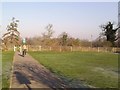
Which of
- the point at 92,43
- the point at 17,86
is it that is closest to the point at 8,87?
the point at 17,86

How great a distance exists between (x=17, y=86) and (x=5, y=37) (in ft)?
230

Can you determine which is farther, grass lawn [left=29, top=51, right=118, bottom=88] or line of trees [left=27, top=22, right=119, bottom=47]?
line of trees [left=27, top=22, right=119, bottom=47]

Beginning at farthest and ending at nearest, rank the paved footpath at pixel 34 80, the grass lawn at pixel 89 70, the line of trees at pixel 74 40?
the line of trees at pixel 74 40, the grass lawn at pixel 89 70, the paved footpath at pixel 34 80

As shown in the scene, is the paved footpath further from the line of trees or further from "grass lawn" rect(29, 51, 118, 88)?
the line of trees

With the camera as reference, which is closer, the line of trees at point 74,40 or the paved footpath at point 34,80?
the paved footpath at point 34,80

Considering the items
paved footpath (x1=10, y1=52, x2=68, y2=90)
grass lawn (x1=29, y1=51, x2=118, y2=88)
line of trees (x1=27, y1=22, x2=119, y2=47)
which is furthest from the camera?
line of trees (x1=27, y1=22, x2=119, y2=47)

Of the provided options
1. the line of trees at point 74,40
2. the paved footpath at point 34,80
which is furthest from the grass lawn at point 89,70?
the line of trees at point 74,40

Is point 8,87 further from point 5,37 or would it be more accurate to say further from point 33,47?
point 5,37

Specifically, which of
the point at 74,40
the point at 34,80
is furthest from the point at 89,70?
the point at 74,40

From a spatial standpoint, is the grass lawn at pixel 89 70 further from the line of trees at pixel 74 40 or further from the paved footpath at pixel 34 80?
the line of trees at pixel 74 40

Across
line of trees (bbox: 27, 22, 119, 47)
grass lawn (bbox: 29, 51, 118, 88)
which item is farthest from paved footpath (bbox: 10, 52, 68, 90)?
line of trees (bbox: 27, 22, 119, 47)

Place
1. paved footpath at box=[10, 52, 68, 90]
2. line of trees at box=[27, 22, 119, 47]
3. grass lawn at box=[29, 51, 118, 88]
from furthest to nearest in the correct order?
line of trees at box=[27, 22, 119, 47] → grass lawn at box=[29, 51, 118, 88] → paved footpath at box=[10, 52, 68, 90]

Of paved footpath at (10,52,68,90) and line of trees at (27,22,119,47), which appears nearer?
paved footpath at (10,52,68,90)

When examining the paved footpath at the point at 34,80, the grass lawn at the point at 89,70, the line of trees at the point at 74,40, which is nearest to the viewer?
the paved footpath at the point at 34,80
